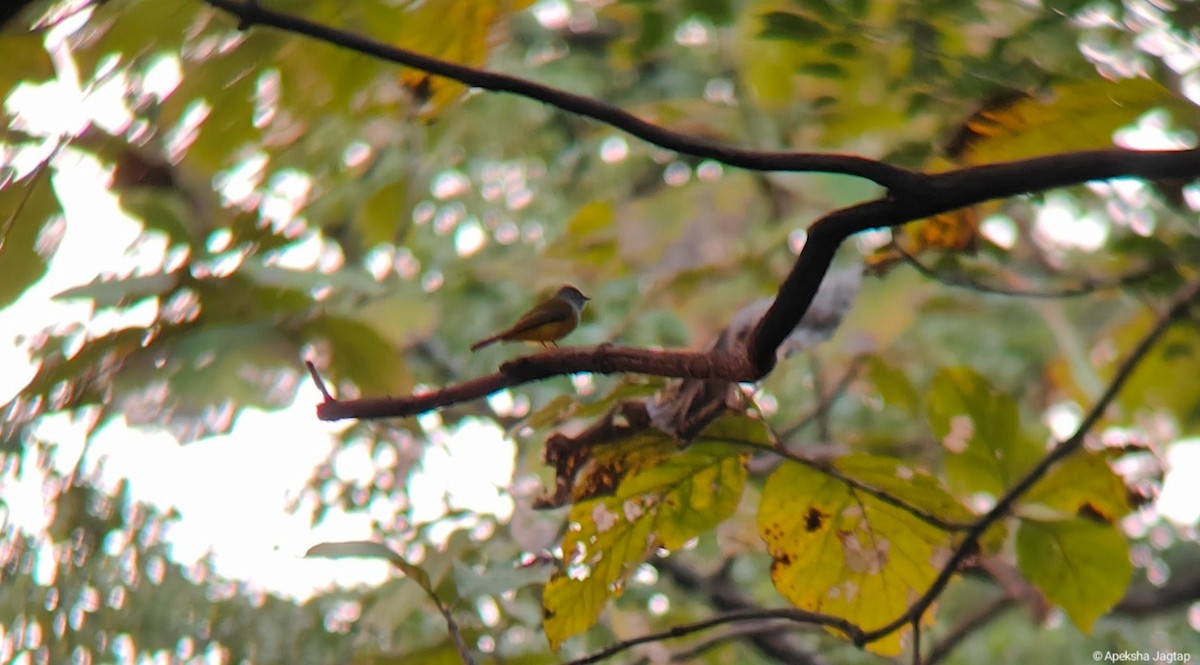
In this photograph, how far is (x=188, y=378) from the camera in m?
1.47

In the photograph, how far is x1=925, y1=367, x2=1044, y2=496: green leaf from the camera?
1.50m

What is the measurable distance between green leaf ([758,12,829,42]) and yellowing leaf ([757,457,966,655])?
2.05ft

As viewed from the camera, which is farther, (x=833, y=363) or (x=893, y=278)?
(x=833, y=363)

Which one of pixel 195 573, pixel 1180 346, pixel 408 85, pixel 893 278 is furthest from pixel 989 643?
pixel 408 85

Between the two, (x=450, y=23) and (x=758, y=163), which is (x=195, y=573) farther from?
(x=758, y=163)

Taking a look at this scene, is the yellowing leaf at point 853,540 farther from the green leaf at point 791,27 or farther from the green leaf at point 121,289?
the green leaf at point 121,289

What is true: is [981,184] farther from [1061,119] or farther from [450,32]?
[450,32]

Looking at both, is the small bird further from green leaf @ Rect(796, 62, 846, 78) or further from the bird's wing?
green leaf @ Rect(796, 62, 846, 78)

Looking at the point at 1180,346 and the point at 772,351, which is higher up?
the point at 772,351

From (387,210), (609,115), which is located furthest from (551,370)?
(387,210)

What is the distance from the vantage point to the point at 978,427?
1.52m

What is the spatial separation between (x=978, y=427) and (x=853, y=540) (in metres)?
0.32

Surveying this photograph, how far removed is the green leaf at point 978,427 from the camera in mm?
1502

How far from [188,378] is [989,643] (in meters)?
3.66
